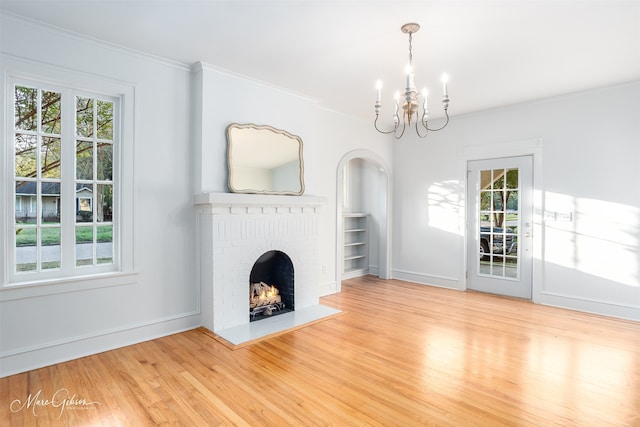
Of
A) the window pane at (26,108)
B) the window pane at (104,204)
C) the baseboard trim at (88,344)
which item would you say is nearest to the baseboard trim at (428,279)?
the baseboard trim at (88,344)

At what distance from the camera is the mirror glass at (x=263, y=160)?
12.4 ft

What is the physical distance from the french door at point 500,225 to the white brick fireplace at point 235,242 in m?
2.89

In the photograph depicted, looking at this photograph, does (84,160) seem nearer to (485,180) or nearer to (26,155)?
(26,155)

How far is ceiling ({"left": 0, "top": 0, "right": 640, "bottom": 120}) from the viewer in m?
2.56

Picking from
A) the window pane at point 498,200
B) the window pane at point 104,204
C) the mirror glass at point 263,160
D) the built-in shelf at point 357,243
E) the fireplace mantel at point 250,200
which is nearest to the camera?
the window pane at point 104,204

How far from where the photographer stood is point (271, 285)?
436cm

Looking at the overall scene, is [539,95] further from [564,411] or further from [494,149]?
[564,411]

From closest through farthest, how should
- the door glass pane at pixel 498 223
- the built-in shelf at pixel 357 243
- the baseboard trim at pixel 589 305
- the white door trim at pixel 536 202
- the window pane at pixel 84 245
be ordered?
the window pane at pixel 84 245 < the baseboard trim at pixel 589 305 < the white door trim at pixel 536 202 < the door glass pane at pixel 498 223 < the built-in shelf at pixel 357 243

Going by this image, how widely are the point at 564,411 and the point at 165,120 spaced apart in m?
4.08

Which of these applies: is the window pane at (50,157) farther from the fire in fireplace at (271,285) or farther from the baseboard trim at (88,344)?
the fire in fireplace at (271,285)

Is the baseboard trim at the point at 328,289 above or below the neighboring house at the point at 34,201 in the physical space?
below

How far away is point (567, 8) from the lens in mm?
2533

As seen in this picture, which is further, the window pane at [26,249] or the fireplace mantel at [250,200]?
the fireplace mantel at [250,200]

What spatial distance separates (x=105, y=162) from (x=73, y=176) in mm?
301
